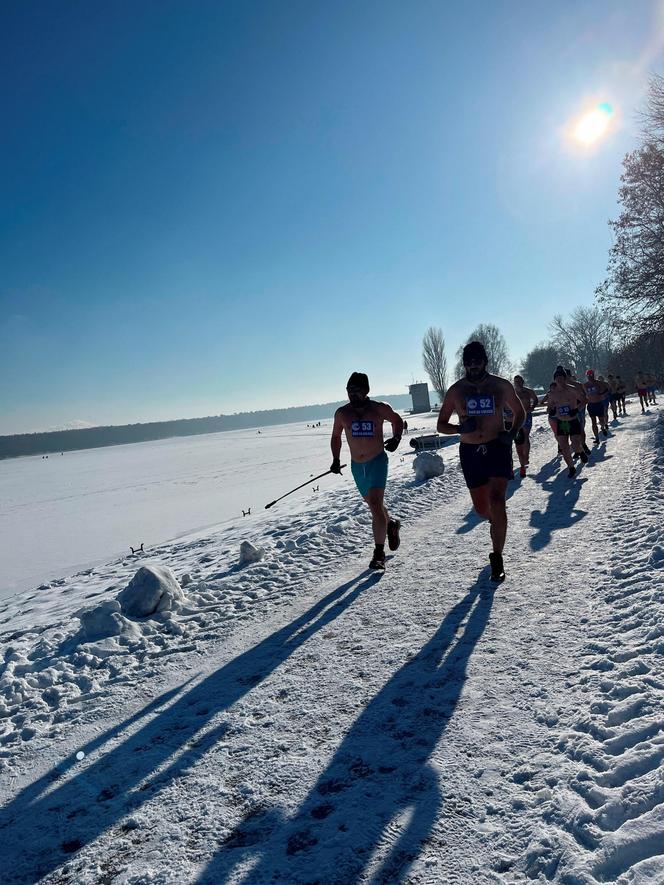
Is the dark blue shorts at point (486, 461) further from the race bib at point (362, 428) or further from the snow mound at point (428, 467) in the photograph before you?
the snow mound at point (428, 467)

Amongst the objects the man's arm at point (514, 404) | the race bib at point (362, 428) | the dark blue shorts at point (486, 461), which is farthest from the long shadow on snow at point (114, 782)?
the man's arm at point (514, 404)

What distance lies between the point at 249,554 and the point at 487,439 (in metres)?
3.58

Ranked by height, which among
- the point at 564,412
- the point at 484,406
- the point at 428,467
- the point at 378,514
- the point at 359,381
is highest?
the point at 359,381

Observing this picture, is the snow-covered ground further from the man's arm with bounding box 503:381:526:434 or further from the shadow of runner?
the man's arm with bounding box 503:381:526:434

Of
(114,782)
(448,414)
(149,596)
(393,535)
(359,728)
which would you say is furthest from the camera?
(393,535)

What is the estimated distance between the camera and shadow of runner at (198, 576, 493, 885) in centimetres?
175

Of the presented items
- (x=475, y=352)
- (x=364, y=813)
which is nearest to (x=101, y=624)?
(x=364, y=813)

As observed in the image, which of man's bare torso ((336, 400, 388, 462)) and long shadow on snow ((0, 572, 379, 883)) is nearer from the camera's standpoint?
long shadow on snow ((0, 572, 379, 883))

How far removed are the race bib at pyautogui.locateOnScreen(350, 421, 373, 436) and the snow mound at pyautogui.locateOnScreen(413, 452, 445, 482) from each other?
19.9ft

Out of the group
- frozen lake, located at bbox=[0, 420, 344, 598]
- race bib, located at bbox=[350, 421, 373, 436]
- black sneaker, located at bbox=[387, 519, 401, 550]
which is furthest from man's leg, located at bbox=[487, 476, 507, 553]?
frozen lake, located at bbox=[0, 420, 344, 598]

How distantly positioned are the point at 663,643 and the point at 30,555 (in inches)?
488

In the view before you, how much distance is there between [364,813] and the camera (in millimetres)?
1964

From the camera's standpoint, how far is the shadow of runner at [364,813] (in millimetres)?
1746

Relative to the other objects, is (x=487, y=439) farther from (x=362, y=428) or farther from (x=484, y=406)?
(x=362, y=428)
